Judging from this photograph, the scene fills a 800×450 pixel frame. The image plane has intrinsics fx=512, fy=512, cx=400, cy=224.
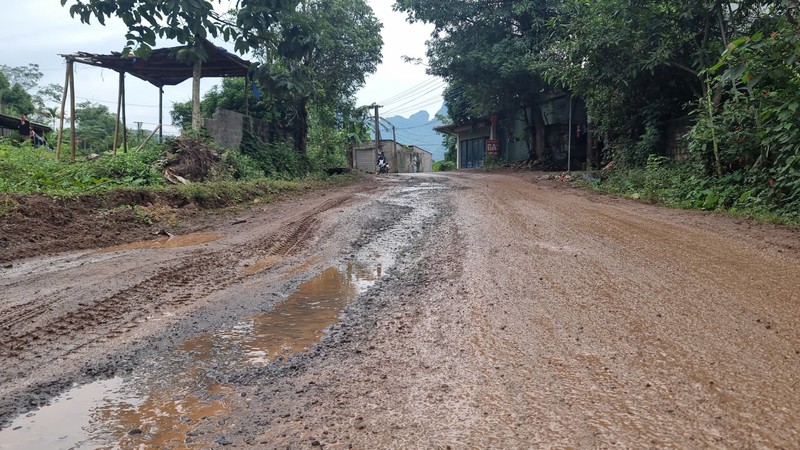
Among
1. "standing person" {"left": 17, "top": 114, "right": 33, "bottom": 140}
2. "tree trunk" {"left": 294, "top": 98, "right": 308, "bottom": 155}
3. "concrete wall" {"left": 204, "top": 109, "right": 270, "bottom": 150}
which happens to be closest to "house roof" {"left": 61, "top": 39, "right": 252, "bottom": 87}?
"concrete wall" {"left": 204, "top": 109, "right": 270, "bottom": 150}

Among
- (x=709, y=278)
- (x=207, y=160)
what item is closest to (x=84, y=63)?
(x=207, y=160)

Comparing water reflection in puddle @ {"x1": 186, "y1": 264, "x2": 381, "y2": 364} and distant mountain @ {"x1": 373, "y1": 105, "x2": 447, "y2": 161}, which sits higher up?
distant mountain @ {"x1": 373, "y1": 105, "x2": 447, "y2": 161}

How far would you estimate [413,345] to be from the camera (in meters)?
2.92

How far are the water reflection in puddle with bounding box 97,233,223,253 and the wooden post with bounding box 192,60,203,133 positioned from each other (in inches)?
279

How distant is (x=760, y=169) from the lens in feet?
25.3

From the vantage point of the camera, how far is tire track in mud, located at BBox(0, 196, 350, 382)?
293 centimetres

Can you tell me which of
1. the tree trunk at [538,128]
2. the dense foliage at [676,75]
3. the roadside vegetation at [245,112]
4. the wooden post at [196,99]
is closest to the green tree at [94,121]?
the roadside vegetation at [245,112]

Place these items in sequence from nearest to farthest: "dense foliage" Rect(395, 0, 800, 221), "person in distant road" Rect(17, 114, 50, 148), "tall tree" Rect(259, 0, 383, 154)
→ "dense foliage" Rect(395, 0, 800, 221), "tall tree" Rect(259, 0, 383, 154), "person in distant road" Rect(17, 114, 50, 148)

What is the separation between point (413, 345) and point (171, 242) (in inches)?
170

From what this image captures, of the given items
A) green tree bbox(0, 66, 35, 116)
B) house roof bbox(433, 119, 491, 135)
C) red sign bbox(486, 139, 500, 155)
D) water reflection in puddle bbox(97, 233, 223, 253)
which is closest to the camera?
water reflection in puddle bbox(97, 233, 223, 253)

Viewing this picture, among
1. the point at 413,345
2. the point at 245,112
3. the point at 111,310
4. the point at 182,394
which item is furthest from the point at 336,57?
the point at 182,394

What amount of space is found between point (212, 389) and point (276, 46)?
310 centimetres

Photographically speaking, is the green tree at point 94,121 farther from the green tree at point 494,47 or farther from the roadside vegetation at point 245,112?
the green tree at point 494,47

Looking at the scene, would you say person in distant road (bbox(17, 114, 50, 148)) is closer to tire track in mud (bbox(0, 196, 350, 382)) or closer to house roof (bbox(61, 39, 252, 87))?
house roof (bbox(61, 39, 252, 87))
